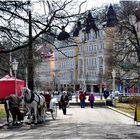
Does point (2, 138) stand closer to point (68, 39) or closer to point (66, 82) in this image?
point (68, 39)

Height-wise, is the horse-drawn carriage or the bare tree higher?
the bare tree

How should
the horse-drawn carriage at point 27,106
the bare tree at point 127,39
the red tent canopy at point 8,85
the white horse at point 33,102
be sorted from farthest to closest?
the bare tree at point 127,39 → the red tent canopy at point 8,85 → the horse-drawn carriage at point 27,106 → the white horse at point 33,102

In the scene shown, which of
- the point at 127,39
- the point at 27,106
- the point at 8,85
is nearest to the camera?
the point at 27,106

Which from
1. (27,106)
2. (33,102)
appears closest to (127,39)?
(27,106)

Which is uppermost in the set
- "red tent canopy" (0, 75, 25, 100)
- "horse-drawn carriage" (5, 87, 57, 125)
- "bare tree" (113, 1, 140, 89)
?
"bare tree" (113, 1, 140, 89)

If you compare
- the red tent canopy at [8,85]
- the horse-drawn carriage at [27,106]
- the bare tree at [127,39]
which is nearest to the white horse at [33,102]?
the horse-drawn carriage at [27,106]

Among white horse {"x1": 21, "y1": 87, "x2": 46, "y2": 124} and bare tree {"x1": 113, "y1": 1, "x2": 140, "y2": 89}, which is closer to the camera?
white horse {"x1": 21, "y1": 87, "x2": 46, "y2": 124}

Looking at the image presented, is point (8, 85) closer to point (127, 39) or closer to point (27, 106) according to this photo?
point (127, 39)

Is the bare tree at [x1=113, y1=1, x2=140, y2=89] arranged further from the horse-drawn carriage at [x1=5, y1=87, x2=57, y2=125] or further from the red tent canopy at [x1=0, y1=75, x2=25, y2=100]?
the horse-drawn carriage at [x1=5, y1=87, x2=57, y2=125]

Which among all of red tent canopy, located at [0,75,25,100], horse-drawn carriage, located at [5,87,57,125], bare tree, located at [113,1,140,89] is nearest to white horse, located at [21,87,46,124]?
horse-drawn carriage, located at [5,87,57,125]

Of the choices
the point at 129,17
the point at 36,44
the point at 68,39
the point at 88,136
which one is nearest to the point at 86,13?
the point at 68,39

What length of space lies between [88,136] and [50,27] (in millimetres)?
10776

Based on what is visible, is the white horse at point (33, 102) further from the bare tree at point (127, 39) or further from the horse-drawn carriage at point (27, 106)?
the bare tree at point (127, 39)

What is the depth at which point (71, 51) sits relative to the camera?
522 ft
